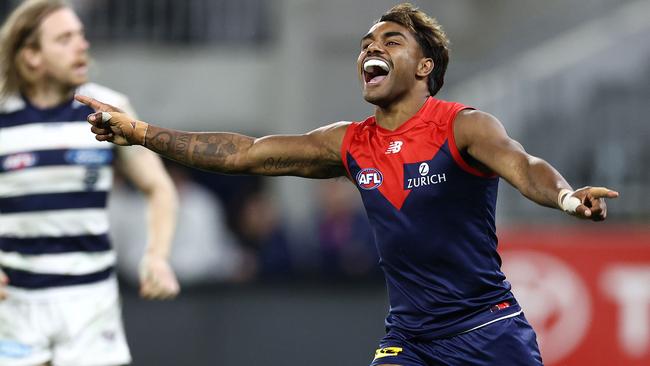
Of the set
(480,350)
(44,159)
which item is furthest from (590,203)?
(44,159)

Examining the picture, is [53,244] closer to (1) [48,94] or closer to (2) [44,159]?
(2) [44,159]

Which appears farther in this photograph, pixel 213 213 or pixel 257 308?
pixel 213 213

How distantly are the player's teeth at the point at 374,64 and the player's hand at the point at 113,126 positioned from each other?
39.4 inches

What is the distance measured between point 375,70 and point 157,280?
151 cm

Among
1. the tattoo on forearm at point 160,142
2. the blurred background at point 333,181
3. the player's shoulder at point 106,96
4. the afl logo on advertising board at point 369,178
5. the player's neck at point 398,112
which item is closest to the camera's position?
the afl logo on advertising board at point 369,178

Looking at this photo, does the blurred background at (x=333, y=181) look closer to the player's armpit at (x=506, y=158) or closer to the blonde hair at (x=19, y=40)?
the blonde hair at (x=19, y=40)

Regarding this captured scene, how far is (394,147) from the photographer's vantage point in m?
5.32

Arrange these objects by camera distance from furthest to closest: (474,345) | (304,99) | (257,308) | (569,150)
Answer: (304,99), (569,150), (257,308), (474,345)

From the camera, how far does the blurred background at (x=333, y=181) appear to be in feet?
31.4

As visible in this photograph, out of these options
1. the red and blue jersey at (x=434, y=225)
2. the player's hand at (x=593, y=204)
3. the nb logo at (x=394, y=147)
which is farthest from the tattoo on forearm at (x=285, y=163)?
the player's hand at (x=593, y=204)

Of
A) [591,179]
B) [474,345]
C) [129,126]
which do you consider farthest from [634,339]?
[129,126]

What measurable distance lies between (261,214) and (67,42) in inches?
194

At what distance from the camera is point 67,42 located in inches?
248

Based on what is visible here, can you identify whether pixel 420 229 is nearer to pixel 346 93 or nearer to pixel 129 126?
pixel 129 126
